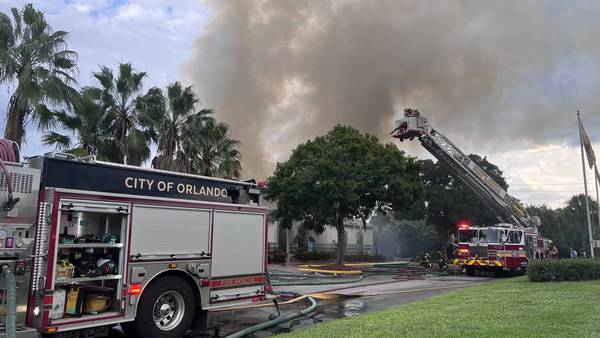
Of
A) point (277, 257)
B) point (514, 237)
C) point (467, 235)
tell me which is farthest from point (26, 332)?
point (277, 257)

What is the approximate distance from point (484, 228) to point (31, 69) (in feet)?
64.2

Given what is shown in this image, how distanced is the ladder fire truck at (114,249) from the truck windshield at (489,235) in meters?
16.9

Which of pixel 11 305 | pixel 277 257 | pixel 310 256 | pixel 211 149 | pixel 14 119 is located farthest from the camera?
pixel 310 256

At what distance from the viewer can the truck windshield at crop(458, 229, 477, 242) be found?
23.4 metres

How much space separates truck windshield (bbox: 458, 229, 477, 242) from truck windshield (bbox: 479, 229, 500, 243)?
294 mm

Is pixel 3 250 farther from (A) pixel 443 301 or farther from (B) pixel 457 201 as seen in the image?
(B) pixel 457 201

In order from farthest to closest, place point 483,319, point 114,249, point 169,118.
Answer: point 169,118 → point 483,319 → point 114,249

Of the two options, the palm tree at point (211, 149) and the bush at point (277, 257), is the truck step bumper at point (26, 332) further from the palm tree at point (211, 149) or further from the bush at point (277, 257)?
the bush at point (277, 257)

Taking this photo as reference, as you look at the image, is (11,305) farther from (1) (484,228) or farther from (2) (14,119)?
(1) (484,228)

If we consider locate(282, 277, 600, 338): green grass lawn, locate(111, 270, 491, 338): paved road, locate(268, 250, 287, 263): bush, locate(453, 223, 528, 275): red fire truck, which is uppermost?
locate(453, 223, 528, 275): red fire truck

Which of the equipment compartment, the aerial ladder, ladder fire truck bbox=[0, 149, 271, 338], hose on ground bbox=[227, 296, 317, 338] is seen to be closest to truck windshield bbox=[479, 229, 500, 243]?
the aerial ladder

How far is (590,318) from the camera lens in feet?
25.4

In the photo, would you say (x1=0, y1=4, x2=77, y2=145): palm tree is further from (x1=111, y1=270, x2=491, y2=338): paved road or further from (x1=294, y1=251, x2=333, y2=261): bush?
(x1=294, y1=251, x2=333, y2=261): bush

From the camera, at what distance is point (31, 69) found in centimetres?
1513
